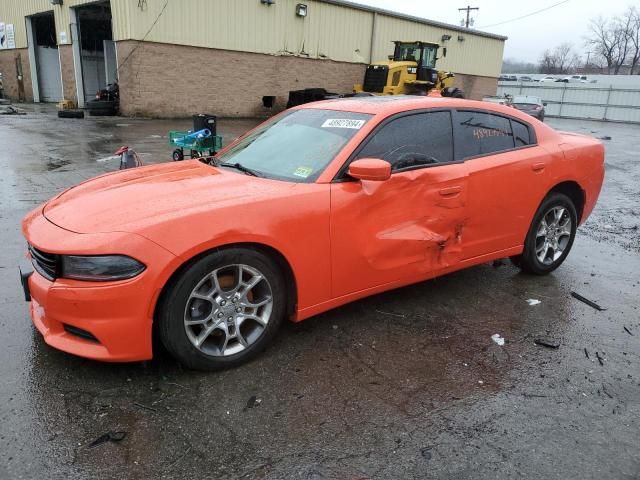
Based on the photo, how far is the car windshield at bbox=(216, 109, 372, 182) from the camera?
347 cm

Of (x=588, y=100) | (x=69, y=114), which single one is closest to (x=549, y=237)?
(x=69, y=114)

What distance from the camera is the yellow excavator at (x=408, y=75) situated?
72.3 feet

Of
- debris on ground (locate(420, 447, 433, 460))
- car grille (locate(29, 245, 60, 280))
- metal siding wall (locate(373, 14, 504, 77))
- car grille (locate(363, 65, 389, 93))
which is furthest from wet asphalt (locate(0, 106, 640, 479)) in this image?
metal siding wall (locate(373, 14, 504, 77))

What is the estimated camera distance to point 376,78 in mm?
→ 22250

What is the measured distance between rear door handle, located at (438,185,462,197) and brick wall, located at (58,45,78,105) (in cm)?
2322

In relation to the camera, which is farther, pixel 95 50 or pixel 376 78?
pixel 95 50

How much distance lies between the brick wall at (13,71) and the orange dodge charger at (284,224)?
28541 mm

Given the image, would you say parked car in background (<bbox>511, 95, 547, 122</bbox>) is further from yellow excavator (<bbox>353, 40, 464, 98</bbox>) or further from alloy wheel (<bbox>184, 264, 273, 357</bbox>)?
alloy wheel (<bbox>184, 264, 273, 357</bbox>)

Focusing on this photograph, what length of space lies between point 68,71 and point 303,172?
2352 cm

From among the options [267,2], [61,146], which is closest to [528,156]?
[61,146]

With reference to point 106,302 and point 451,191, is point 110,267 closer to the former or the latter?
point 106,302

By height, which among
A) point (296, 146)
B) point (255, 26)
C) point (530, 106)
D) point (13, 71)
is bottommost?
point (530, 106)

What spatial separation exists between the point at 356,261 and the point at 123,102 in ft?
62.6

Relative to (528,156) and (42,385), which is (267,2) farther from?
(42,385)
